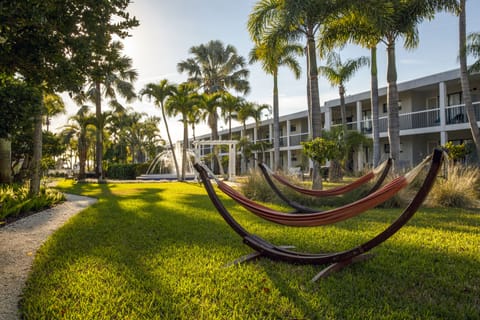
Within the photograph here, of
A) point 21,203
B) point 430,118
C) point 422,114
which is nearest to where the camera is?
point 21,203

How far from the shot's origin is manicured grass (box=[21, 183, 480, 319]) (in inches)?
111

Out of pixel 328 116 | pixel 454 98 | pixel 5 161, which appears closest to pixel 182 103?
pixel 328 116

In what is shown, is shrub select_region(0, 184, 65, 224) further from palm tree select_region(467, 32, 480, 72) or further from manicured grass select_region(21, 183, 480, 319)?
palm tree select_region(467, 32, 480, 72)

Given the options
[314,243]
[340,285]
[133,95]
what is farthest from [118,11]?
[133,95]

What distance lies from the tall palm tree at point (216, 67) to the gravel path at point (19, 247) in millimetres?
25979

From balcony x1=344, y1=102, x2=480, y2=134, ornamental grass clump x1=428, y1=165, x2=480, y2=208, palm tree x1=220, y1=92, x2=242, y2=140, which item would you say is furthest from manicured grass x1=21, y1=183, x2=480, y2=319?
palm tree x1=220, y1=92, x2=242, y2=140

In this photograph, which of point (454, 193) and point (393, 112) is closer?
point (454, 193)

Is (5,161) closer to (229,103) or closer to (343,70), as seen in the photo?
(343,70)

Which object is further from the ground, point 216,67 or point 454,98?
point 216,67

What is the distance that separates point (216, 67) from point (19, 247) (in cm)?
3034

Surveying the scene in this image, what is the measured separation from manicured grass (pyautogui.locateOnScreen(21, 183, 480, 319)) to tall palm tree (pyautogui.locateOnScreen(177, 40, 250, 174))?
28.7 m

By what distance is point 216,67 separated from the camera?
3356 centimetres

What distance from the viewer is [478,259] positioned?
4.11 meters

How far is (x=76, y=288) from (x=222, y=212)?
1.72 m
